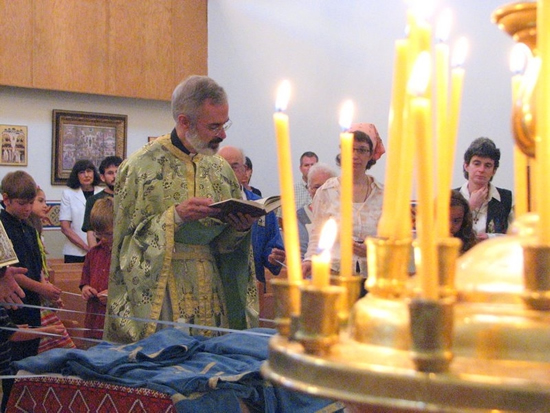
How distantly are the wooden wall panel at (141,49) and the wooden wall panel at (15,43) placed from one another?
93cm

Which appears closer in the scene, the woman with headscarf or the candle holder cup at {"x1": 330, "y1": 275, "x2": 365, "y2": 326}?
the candle holder cup at {"x1": 330, "y1": 275, "x2": 365, "y2": 326}

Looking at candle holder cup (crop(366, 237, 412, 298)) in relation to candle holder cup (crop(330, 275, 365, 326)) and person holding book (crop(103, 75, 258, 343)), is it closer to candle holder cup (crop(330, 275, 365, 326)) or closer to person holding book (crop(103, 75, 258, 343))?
candle holder cup (crop(330, 275, 365, 326))

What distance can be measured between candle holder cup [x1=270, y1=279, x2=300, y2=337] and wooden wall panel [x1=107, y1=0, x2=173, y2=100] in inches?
364

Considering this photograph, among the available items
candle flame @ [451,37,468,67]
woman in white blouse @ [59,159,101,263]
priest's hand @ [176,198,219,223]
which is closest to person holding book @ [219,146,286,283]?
priest's hand @ [176,198,219,223]

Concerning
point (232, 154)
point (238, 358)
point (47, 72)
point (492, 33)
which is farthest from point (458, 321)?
point (47, 72)

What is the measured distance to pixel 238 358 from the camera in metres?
2.65

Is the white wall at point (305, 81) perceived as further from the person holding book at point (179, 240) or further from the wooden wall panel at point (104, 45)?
the person holding book at point (179, 240)

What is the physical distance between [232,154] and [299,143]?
11.6 ft

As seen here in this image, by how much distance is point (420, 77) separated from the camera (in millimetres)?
617

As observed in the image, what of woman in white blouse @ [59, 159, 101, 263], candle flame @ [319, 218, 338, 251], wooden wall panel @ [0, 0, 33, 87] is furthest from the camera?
wooden wall panel @ [0, 0, 33, 87]

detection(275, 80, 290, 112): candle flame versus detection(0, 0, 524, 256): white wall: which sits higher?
detection(0, 0, 524, 256): white wall

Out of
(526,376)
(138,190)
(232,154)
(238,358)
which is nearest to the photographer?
(526,376)

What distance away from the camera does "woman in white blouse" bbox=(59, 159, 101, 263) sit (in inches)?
319

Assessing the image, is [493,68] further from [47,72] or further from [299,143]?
[47,72]
